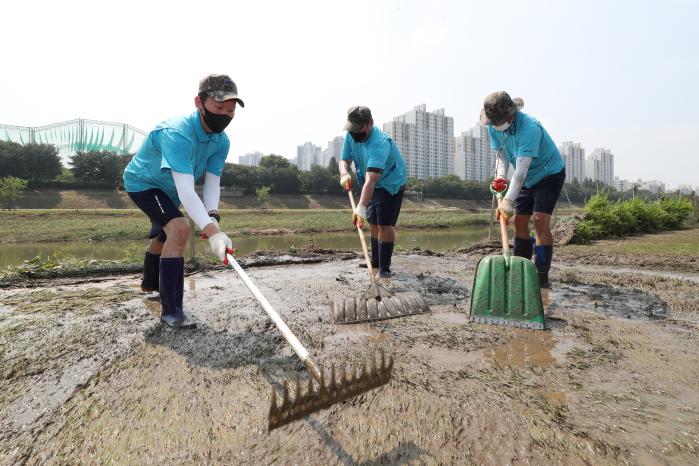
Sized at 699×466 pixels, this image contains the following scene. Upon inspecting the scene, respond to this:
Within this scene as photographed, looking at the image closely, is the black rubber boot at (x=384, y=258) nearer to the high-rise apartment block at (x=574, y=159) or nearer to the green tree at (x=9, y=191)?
the green tree at (x=9, y=191)

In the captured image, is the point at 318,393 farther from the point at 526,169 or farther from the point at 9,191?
the point at 9,191

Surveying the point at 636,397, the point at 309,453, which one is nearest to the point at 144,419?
the point at 309,453

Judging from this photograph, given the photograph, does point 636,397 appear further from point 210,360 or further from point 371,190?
point 371,190

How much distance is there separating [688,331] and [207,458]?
2.89 m

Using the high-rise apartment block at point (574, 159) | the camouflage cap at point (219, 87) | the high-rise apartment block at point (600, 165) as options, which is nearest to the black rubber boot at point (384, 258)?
the camouflage cap at point (219, 87)

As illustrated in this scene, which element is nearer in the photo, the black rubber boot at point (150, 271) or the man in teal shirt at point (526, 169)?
the black rubber boot at point (150, 271)

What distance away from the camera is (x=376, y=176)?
12.9 feet

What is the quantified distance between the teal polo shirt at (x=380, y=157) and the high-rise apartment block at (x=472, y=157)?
10110cm

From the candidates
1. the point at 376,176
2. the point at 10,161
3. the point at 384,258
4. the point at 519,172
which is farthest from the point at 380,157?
the point at 10,161

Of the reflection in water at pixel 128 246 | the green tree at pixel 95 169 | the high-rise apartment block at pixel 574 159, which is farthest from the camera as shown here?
the high-rise apartment block at pixel 574 159

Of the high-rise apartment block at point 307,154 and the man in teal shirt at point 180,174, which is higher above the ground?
the high-rise apartment block at point 307,154

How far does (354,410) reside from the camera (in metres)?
1.50

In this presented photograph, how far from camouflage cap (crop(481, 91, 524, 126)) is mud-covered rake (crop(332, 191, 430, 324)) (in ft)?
5.78

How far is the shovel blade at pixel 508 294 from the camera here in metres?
2.54
